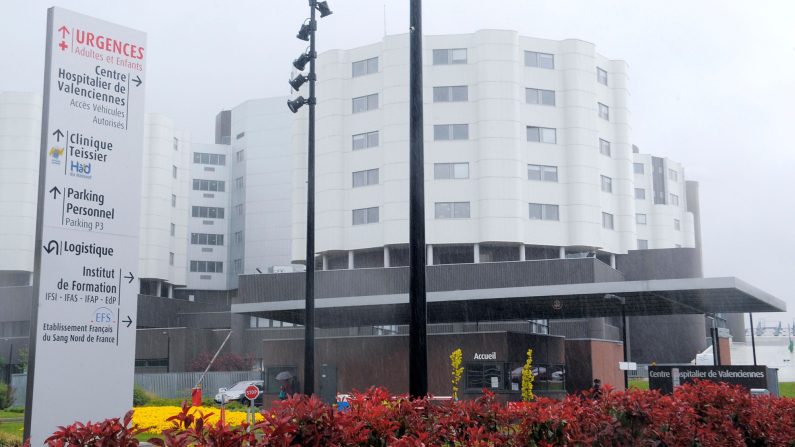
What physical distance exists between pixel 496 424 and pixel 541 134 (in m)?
58.6

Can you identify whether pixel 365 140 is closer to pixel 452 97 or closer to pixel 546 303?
pixel 452 97

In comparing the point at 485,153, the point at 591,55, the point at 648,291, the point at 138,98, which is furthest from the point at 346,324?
the point at 138,98

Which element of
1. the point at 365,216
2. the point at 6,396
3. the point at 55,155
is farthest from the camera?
Result: the point at 365,216

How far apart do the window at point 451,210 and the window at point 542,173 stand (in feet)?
17.9

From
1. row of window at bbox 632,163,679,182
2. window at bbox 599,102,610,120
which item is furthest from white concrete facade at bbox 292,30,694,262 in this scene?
row of window at bbox 632,163,679,182

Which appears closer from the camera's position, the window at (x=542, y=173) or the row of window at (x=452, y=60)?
the window at (x=542, y=173)

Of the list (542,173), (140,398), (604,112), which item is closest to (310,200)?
(140,398)

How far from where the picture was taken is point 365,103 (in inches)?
2645

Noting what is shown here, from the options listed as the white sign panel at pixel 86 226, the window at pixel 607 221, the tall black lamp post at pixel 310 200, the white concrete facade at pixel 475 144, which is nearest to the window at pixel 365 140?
the white concrete facade at pixel 475 144

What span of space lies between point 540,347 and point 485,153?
2172 centimetres

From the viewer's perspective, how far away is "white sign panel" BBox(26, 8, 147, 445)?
11375 mm

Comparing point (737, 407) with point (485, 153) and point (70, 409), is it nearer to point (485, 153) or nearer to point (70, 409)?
point (70, 409)

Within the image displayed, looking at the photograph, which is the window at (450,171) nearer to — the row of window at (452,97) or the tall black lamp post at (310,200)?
the row of window at (452,97)

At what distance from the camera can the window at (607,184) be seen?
2729 inches
